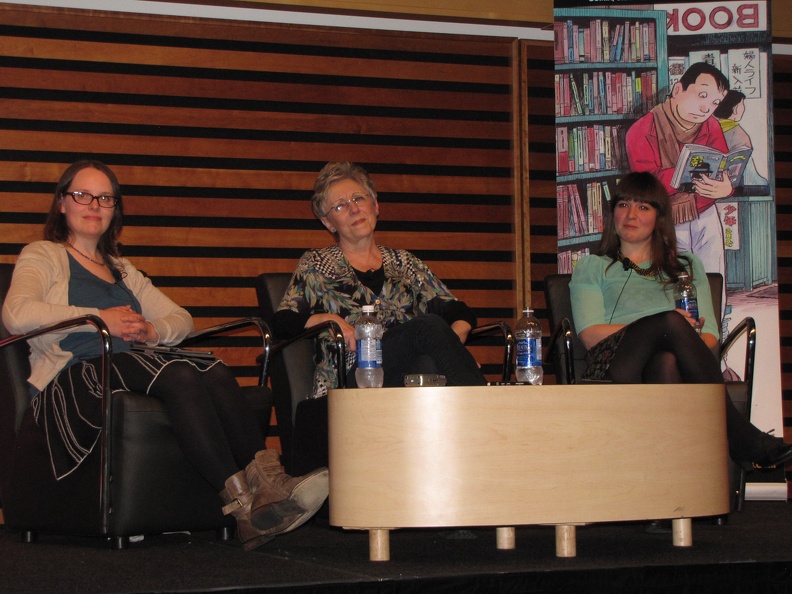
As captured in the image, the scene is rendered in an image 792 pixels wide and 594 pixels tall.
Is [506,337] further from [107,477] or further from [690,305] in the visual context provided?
[107,477]

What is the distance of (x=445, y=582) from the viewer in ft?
7.90

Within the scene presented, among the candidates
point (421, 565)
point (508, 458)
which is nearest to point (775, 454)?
point (508, 458)

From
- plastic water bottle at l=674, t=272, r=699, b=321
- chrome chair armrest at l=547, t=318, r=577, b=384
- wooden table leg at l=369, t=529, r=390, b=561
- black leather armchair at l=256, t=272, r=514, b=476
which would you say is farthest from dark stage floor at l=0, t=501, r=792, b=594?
plastic water bottle at l=674, t=272, r=699, b=321

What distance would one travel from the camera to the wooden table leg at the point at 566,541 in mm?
2703

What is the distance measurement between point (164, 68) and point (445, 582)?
3.12m

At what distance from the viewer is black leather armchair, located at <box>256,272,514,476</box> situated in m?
3.48

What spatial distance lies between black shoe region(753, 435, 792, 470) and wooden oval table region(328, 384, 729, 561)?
60 cm

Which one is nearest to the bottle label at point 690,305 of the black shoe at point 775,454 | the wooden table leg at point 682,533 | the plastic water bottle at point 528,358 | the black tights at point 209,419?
the black shoe at point 775,454

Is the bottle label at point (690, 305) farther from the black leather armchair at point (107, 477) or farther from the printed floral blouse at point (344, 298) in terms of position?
the black leather armchair at point (107, 477)

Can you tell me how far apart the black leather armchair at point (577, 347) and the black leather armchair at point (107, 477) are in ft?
4.66

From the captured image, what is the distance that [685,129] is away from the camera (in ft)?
15.0

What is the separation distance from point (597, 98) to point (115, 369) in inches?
102

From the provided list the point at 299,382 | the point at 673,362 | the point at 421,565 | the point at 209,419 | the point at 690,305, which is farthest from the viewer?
the point at 690,305

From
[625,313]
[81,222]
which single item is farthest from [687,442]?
[81,222]
